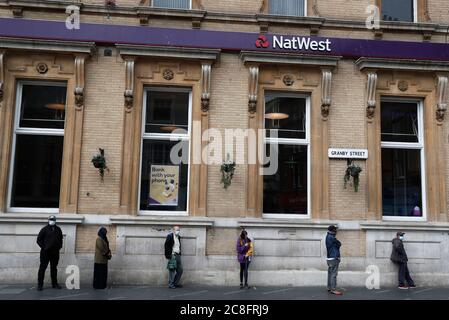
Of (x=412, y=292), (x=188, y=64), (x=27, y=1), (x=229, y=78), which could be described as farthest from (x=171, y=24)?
(x=412, y=292)

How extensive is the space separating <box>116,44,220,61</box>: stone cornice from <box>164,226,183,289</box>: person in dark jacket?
16.2 feet

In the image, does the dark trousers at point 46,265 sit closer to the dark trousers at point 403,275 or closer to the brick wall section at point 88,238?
the brick wall section at point 88,238

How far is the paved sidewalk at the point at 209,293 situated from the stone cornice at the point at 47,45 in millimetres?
6307

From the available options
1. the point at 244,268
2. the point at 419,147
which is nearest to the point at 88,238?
the point at 244,268

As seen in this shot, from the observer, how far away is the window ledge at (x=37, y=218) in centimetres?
1199

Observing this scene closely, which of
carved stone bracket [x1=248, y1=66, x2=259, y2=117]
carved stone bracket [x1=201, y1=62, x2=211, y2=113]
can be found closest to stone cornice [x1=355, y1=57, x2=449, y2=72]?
carved stone bracket [x1=248, y1=66, x2=259, y2=117]

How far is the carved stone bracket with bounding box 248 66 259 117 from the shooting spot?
1308cm

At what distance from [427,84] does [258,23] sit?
213 inches

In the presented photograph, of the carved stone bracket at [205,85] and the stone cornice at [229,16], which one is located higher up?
the stone cornice at [229,16]

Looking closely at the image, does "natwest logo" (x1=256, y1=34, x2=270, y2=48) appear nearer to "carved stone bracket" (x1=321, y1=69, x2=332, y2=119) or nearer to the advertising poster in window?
"carved stone bracket" (x1=321, y1=69, x2=332, y2=119)

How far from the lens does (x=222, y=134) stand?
1302 centimetres

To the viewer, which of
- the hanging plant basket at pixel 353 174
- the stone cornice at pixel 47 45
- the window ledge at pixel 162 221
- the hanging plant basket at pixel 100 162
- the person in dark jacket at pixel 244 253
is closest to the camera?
the person in dark jacket at pixel 244 253

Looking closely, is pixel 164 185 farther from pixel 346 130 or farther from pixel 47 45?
pixel 346 130

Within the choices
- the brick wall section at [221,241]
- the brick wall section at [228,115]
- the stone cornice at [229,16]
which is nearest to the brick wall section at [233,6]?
the stone cornice at [229,16]
